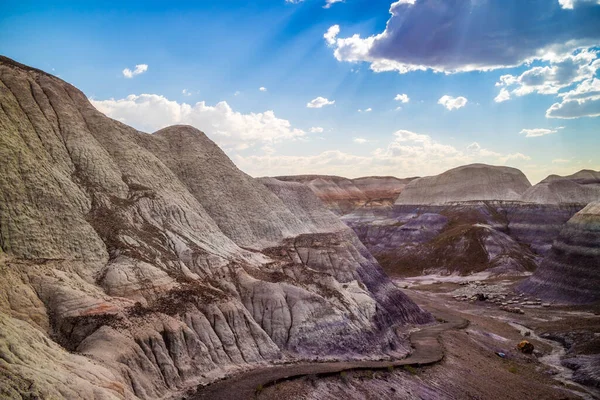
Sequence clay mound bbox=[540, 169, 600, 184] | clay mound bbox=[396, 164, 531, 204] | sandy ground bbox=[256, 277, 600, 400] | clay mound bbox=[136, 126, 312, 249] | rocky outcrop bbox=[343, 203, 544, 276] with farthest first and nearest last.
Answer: clay mound bbox=[540, 169, 600, 184] → clay mound bbox=[396, 164, 531, 204] → rocky outcrop bbox=[343, 203, 544, 276] → clay mound bbox=[136, 126, 312, 249] → sandy ground bbox=[256, 277, 600, 400]

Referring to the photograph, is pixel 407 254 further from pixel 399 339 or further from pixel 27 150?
pixel 27 150

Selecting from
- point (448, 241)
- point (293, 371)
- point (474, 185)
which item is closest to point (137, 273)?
point (293, 371)

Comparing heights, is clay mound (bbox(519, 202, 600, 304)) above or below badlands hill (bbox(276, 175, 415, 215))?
below

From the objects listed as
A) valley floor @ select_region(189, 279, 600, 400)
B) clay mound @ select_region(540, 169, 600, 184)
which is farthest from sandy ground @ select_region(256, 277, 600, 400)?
clay mound @ select_region(540, 169, 600, 184)

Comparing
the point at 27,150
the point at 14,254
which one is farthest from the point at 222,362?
the point at 27,150

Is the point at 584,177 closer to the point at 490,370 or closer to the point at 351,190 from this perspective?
the point at 351,190

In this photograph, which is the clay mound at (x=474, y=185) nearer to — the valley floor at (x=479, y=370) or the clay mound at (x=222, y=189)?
the valley floor at (x=479, y=370)

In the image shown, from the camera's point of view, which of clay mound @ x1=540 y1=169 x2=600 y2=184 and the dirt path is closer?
the dirt path

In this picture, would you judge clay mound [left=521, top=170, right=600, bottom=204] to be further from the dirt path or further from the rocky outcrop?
the dirt path
